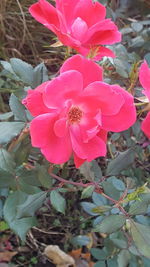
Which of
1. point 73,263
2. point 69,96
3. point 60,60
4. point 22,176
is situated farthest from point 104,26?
point 60,60

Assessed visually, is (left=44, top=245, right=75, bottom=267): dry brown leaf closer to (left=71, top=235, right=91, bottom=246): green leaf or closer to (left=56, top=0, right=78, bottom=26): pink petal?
(left=71, top=235, right=91, bottom=246): green leaf

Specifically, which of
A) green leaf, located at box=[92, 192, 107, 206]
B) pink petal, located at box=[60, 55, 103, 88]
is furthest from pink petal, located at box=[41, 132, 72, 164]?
green leaf, located at box=[92, 192, 107, 206]

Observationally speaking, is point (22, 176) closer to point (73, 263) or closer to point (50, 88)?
point (50, 88)

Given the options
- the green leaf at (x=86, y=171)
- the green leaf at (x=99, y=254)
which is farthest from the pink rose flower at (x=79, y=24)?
the green leaf at (x=99, y=254)

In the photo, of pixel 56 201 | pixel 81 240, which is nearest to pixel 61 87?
pixel 56 201

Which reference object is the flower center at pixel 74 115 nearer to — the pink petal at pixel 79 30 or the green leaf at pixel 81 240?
the pink petal at pixel 79 30

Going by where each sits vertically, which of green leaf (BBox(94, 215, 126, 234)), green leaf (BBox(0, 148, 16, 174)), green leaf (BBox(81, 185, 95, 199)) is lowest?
green leaf (BBox(94, 215, 126, 234))
